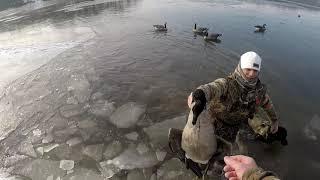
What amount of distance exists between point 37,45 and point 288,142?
10.4m

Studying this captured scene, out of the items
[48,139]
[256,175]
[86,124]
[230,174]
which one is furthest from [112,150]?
[256,175]

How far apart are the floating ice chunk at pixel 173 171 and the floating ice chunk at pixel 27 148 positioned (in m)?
2.49

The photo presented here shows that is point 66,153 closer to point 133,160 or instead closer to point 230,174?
point 133,160

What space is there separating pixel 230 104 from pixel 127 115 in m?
3.07

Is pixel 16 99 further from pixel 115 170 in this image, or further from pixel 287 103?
pixel 287 103

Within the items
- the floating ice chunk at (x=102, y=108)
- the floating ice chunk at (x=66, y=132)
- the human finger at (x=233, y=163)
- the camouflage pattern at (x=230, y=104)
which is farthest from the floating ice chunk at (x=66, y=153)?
the human finger at (x=233, y=163)

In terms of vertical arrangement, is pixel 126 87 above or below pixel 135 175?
above

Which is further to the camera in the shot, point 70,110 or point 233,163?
point 70,110

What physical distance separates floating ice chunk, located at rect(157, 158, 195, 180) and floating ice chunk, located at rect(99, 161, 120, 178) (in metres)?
0.78

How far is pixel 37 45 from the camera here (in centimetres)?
1295

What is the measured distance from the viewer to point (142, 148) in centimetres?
629

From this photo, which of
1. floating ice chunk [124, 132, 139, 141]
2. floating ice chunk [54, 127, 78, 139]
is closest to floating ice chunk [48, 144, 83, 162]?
floating ice chunk [54, 127, 78, 139]

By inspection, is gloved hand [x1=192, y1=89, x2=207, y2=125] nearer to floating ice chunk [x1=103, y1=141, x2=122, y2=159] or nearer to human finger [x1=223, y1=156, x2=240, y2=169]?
human finger [x1=223, y1=156, x2=240, y2=169]

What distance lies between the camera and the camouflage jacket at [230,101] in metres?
4.96
